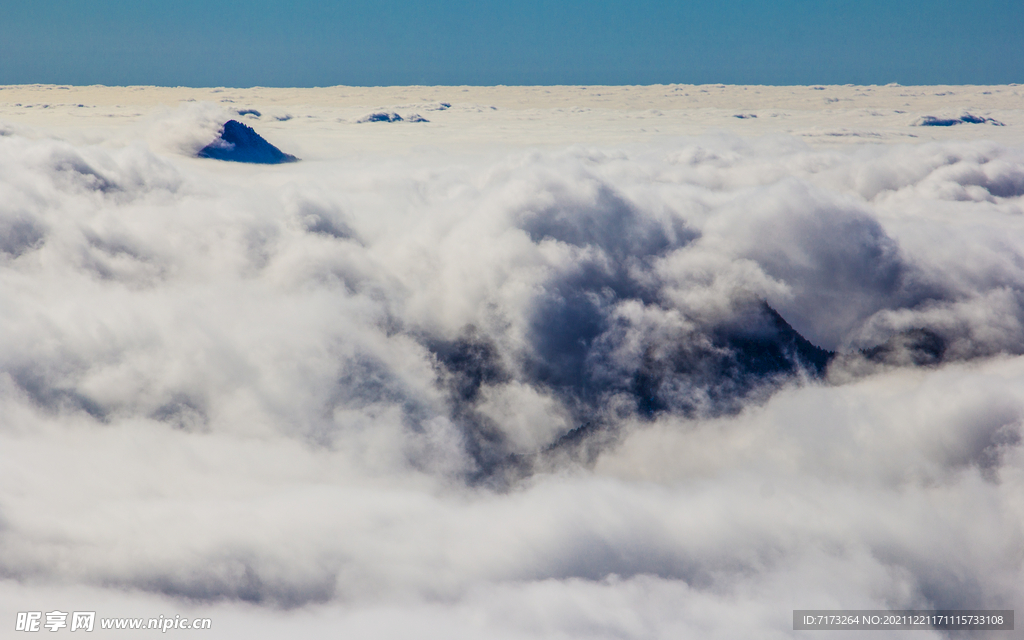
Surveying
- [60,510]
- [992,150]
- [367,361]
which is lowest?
[60,510]

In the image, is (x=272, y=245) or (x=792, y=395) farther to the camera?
(x=272, y=245)

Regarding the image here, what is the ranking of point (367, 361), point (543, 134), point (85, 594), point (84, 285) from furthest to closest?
point (543, 134)
point (84, 285)
point (367, 361)
point (85, 594)

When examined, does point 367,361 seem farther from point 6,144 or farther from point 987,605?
point 6,144

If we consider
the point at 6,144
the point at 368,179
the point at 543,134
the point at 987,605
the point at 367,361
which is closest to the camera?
the point at 987,605

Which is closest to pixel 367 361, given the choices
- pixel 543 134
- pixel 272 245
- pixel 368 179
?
pixel 272 245

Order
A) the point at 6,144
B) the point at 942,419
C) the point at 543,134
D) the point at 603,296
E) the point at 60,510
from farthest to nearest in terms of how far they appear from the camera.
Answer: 1. the point at 543,134
2. the point at 6,144
3. the point at 603,296
4. the point at 942,419
5. the point at 60,510

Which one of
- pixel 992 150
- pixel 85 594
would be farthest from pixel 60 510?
pixel 992 150

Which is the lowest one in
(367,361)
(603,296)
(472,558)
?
(472,558)

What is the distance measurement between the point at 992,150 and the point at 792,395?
78324mm

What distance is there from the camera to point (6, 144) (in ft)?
233

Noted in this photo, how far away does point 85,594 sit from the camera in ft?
76.0

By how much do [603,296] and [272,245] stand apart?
35.8m

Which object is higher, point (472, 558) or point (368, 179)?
point (368, 179)

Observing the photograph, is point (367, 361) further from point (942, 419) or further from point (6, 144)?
point (6, 144)
